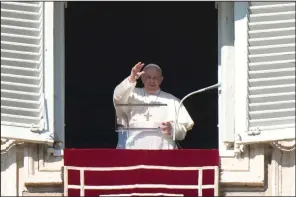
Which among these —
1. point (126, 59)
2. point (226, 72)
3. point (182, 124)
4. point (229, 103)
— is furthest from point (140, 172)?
point (126, 59)

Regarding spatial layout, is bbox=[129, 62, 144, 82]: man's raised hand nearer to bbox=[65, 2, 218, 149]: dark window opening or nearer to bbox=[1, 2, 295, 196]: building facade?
bbox=[1, 2, 295, 196]: building facade

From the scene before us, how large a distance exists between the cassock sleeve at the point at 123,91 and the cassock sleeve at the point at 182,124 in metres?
0.36

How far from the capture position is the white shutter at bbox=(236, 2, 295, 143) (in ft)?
59.7

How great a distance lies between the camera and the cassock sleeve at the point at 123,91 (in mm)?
18531

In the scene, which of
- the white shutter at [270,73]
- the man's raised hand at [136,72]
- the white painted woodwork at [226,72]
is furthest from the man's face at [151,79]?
the white shutter at [270,73]

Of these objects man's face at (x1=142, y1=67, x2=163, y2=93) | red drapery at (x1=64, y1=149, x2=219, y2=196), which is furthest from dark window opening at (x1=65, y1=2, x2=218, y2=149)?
red drapery at (x1=64, y1=149, x2=219, y2=196)

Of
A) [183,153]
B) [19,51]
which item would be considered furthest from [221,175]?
[19,51]

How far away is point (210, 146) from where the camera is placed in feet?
65.3

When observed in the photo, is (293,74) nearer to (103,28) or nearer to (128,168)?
(128,168)

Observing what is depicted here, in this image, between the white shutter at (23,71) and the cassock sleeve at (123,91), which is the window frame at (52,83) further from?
the cassock sleeve at (123,91)

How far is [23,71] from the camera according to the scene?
1827cm

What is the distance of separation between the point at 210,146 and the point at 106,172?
2.01m

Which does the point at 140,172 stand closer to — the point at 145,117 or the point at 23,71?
the point at 145,117

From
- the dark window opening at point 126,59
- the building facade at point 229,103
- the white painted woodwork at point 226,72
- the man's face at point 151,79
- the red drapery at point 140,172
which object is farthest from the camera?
the dark window opening at point 126,59
